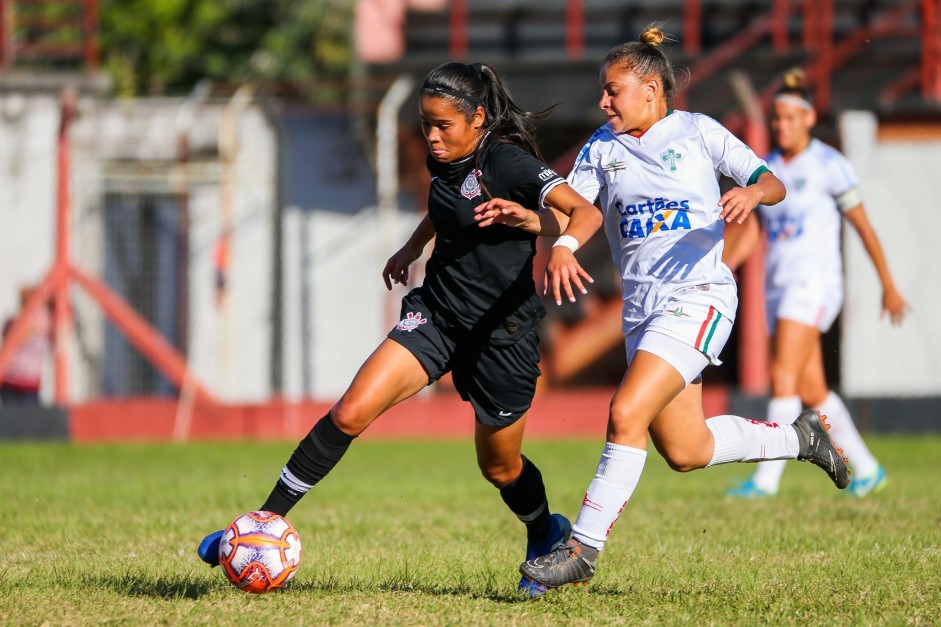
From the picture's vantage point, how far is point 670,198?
5.33 metres

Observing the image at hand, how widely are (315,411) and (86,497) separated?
5.56 metres

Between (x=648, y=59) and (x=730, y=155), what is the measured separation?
19.9 inches

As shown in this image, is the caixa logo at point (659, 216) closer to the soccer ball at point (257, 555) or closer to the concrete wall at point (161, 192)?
the soccer ball at point (257, 555)

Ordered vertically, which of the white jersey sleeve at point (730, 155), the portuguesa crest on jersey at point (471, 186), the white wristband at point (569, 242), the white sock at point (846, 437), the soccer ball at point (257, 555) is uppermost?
the white jersey sleeve at point (730, 155)

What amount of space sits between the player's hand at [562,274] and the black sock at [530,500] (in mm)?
1099

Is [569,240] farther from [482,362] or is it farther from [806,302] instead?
[806,302]

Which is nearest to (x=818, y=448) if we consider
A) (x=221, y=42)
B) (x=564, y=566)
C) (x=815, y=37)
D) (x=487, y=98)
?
(x=564, y=566)

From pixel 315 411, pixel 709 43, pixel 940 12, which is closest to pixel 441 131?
pixel 315 411

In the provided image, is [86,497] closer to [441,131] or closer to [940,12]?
[441,131]

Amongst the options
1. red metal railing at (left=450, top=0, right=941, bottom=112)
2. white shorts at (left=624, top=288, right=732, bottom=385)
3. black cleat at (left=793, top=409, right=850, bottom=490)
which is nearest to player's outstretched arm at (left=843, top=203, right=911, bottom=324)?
black cleat at (left=793, top=409, right=850, bottom=490)

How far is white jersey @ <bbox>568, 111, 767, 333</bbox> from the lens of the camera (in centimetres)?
533

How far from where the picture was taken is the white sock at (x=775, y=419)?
8352 mm

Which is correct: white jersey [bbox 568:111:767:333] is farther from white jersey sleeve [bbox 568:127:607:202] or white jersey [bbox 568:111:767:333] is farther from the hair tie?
A: the hair tie

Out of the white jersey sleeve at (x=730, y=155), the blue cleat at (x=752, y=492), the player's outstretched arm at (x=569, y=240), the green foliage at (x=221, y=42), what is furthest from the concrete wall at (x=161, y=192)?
the player's outstretched arm at (x=569, y=240)
